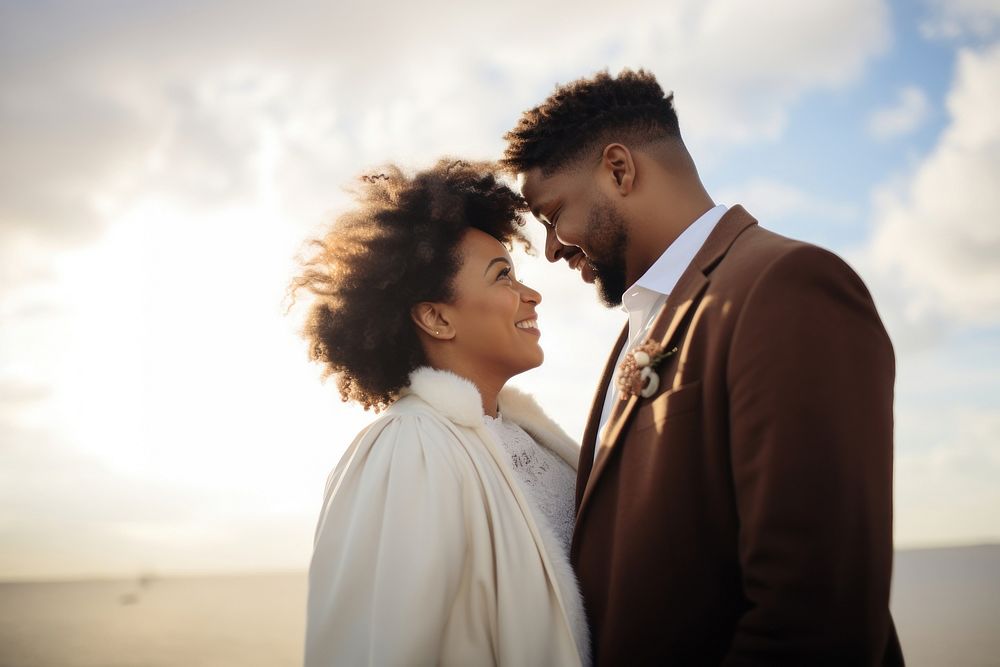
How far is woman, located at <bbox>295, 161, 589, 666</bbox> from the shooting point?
2.43 meters

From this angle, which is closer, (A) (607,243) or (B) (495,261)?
(A) (607,243)

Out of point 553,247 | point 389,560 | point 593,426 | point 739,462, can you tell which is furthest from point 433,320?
point 739,462

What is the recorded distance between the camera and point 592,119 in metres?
3.11

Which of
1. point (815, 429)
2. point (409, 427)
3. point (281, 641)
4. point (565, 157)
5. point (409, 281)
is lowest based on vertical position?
point (281, 641)

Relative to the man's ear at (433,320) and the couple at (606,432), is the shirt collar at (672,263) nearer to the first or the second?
the couple at (606,432)

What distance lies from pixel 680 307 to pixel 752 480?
2.18 ft

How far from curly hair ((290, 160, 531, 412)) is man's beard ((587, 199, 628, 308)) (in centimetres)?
64

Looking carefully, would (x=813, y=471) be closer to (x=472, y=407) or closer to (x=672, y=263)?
(x=672, y=263)

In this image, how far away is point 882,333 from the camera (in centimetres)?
202

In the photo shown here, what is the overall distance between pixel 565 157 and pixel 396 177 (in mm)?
813

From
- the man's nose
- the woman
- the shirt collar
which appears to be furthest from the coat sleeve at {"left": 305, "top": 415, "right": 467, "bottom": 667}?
the man's nose

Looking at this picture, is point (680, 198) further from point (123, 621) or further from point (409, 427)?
point (123, 621)

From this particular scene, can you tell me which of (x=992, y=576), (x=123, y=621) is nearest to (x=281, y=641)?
(x=123, y=621)

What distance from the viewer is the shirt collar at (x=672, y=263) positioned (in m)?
2.71
